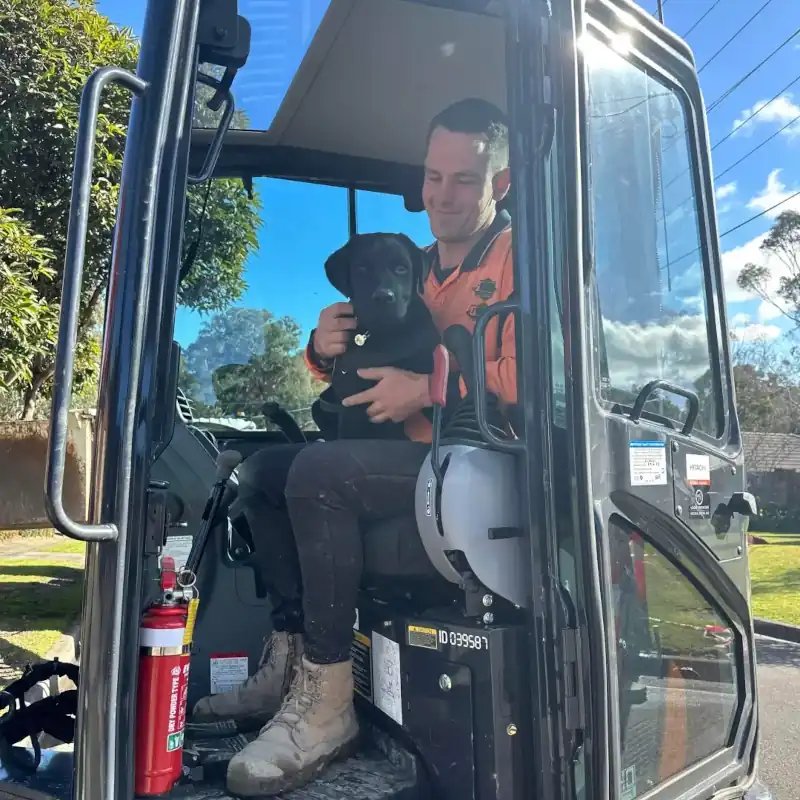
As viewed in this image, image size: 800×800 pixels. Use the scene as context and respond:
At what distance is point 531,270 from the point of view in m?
1.68

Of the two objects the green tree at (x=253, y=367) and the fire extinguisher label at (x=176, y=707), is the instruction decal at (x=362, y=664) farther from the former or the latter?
the green tree at (x=253, y=367)

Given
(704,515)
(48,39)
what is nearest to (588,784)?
(704,515)

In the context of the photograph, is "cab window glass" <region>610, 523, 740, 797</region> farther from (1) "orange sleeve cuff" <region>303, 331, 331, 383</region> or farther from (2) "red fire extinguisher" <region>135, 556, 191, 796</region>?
(1) "orange sleeve cuff" <region>303, 331, 331, 383</region>

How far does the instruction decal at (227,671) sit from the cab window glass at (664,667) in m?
1.30

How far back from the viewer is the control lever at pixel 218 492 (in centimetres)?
248

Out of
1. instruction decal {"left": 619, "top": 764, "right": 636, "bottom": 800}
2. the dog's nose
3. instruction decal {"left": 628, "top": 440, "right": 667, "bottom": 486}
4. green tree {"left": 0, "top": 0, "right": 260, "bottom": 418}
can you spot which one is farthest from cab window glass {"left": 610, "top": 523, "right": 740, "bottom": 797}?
green tree {"left": 0, "top": 0, "right": 260, "bottom": 418}

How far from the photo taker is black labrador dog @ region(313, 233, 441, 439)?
2357 mm

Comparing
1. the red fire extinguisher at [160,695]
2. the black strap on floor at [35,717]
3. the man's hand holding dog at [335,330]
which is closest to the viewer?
the red fire extinguisher at [160,695]

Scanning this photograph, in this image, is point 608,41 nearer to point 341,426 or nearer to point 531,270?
point 531,270

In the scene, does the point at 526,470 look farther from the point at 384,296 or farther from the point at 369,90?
the point at 369,90

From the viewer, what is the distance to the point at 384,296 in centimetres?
236

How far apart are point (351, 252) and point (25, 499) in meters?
10.3

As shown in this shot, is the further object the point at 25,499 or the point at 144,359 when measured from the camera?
the point at 25,499

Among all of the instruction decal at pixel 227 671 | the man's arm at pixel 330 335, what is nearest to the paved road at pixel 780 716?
the instruction decal at pixel 227 671
